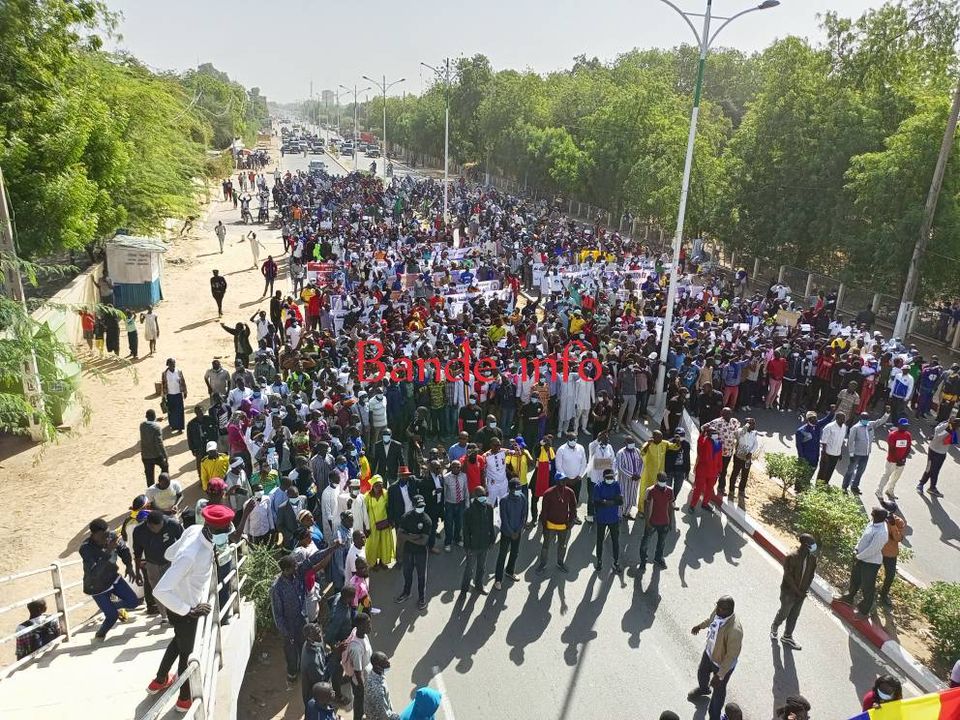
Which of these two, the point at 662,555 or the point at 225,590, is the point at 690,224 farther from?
the point at 225,590

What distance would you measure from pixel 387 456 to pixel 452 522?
152 cm

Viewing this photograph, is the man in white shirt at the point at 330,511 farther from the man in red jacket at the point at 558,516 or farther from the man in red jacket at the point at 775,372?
the man in red jacket at the point at 775,372

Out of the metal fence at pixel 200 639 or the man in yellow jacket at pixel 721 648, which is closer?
the metal fence at pixel 200 639

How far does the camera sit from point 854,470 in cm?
1116

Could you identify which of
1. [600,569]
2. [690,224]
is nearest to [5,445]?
[600,569]

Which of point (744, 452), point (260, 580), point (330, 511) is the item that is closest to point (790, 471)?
point (744, 452)

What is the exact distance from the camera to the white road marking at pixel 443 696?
263 inches

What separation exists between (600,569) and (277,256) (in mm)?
24443

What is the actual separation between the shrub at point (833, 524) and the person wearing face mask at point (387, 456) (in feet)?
18.2

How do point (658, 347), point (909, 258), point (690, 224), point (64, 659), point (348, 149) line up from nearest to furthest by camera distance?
1. point (64, 659)
2. point (658, 347)
3. point (909, 258)
4. point (690, 224)
5. point (348, 149)

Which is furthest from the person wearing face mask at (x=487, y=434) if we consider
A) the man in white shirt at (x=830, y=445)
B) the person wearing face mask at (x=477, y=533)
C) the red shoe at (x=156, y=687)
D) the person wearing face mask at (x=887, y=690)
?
the person wearing face mask at (x=887, y=690)

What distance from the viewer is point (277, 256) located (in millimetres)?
30141

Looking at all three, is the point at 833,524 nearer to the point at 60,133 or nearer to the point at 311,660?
the point at 311,660

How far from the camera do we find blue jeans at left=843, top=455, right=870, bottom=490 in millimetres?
11062
